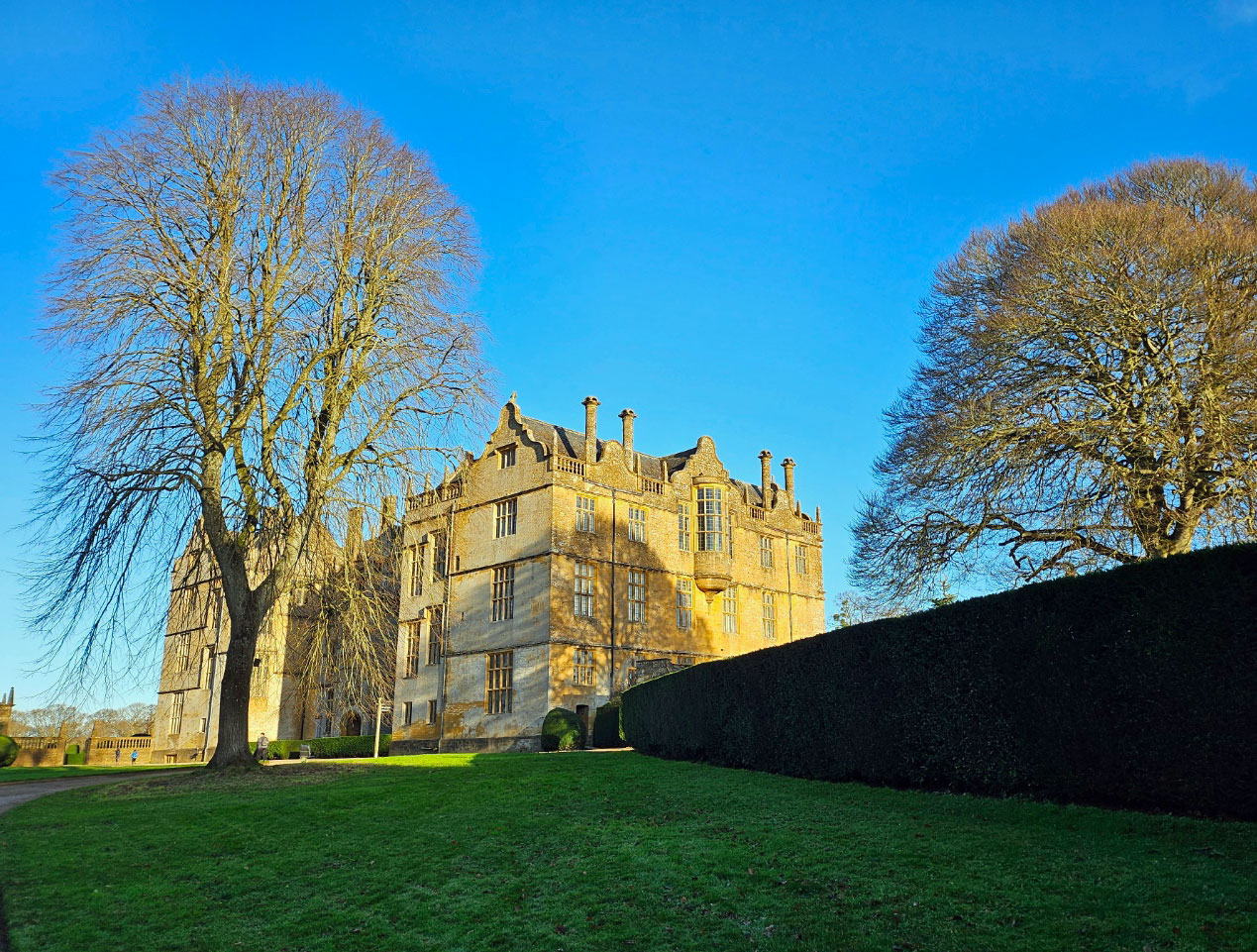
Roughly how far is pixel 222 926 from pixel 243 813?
5.99 meters

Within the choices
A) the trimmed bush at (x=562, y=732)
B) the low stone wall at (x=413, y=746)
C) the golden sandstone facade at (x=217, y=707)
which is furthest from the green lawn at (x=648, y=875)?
the golden sandstone facade at (x=217, y=707)

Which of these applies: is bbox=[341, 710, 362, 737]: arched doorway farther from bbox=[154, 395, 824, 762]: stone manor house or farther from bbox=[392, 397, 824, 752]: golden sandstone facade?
bbox=[392, 397, 824, 752]: golden sandstone facade

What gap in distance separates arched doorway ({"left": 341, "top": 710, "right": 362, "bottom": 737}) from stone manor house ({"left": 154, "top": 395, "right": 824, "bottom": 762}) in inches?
96.7

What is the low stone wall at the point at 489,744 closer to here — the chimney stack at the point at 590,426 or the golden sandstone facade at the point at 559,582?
the golden sandstone facade at the point at 559,582

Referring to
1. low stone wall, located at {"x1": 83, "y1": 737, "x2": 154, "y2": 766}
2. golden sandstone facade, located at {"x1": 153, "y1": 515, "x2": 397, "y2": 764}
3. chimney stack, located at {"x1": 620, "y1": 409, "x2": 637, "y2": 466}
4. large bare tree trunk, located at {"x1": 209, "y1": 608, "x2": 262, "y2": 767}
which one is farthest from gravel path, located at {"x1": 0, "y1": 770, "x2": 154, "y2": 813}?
low stone wall, located at {"x1": 83, "y1": 737, "x2": 154, "y2": 766}

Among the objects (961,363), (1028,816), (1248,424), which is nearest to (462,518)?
(961,363)

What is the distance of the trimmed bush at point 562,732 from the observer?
29.6 meters

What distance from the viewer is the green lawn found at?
6.44m

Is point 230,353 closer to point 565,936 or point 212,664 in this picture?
point 565,936

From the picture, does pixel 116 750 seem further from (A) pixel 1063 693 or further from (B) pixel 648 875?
(A) pixel 1063 693

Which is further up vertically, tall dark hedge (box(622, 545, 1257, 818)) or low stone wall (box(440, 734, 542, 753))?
tall dark hedge (box(622, 545, 1257, 818))

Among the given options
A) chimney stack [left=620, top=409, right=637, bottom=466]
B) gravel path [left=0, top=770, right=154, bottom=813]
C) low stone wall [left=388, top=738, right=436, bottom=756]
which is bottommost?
gravel path [left=0, top=770, right=154, bottom=813]

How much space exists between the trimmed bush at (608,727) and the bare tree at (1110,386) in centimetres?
1273

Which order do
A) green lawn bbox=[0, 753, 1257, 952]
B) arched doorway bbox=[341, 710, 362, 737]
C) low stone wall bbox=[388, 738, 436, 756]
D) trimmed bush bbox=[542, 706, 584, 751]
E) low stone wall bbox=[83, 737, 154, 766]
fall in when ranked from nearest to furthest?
green lawn bbox=[0, 753, 1257, 952]
trimmed bush bbox=[542, 706, 584, 751]
low stone wall bbox=[388, 738, 436, 756]
arched doorway bbox=[341, 710, 362, 737]
low stone wall bbox=[83, 737, 154, 766]
